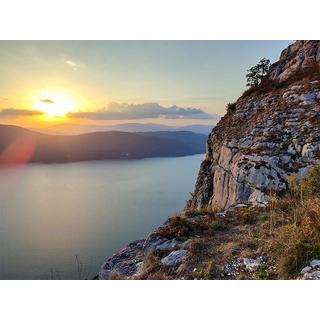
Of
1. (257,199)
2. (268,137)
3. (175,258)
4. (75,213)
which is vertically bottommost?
(75,213)

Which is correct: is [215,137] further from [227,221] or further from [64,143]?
[64,143]

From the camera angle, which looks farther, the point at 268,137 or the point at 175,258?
the point at 268,137

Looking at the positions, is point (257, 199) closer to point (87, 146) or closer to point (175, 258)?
point (175, 258)

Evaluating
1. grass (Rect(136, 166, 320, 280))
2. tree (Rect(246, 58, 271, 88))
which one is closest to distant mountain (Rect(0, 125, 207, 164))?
tree (Rect(246, 58, 271, 88))

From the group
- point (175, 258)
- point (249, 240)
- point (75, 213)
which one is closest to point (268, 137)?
point (249, 240)

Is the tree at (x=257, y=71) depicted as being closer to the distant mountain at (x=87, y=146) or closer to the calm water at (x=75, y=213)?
the calm water at (x=75, y=213)
